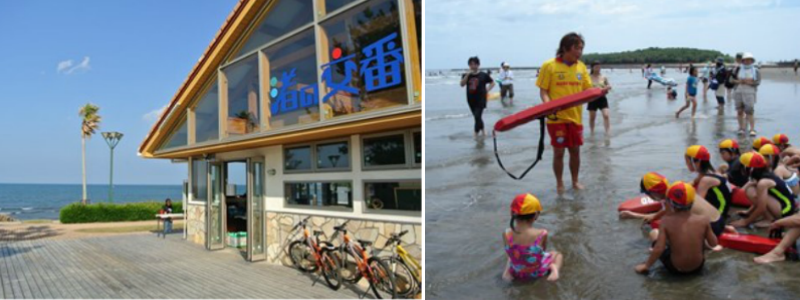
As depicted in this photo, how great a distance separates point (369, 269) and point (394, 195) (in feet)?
3.45

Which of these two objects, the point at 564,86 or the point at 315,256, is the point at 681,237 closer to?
the point at 564,86

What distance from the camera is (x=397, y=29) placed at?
253 inches

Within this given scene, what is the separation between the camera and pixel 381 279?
22.0 feet

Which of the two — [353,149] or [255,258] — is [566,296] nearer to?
[353,149]

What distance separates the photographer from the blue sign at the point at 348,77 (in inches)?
259

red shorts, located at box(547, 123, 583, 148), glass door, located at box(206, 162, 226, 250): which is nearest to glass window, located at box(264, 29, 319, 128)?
red shorts, located at box(547, 123, 583, 148)

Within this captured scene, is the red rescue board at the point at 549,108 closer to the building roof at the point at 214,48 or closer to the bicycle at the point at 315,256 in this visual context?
the bicycle at the point at 315,256

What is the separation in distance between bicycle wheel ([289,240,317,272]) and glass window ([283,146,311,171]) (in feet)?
4.39

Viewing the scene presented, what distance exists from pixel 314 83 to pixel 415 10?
232cm

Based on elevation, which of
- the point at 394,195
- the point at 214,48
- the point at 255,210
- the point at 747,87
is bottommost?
the point at 255,210

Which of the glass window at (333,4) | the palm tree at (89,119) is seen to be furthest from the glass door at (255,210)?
the palm tree at (89,119)

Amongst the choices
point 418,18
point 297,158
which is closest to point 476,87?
point 297,158

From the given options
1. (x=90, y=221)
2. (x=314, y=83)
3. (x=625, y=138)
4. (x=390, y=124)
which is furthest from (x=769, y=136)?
(x=90, y=221)

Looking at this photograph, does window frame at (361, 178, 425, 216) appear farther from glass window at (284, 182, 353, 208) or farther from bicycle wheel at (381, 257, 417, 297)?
bicycle wheel at (381, 257, 417, 297)
